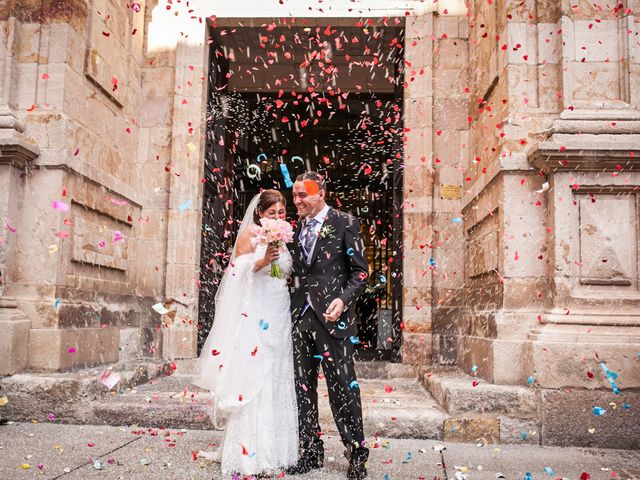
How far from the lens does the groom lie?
3.71 meters

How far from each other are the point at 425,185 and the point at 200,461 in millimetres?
4288

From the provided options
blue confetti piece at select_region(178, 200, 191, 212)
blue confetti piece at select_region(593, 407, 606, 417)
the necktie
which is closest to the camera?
the necktie

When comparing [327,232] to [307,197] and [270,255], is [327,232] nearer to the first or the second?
[307,197]

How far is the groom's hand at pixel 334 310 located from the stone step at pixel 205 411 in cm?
148

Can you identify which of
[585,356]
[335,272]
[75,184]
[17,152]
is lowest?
[585,356]

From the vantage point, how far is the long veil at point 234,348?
382 cm

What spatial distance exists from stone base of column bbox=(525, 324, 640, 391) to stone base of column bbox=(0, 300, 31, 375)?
4217 millimetres

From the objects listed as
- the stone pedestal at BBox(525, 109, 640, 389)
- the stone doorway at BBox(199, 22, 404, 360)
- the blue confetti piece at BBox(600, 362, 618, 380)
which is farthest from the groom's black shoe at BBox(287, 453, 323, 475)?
the stone doorway at BBox(199, 22, 404, 360)

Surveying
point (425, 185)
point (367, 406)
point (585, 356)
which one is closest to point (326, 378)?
point (367, 406)

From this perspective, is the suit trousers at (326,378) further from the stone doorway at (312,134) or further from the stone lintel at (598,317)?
the stone doorway at (312,134)

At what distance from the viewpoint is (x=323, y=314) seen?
12.4ft

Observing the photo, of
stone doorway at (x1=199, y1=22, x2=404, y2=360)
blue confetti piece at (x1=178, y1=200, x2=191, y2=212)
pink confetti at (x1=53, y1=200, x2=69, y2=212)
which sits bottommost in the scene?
pink confetti at (x1=53, y1=200, x2=69, y2=212)

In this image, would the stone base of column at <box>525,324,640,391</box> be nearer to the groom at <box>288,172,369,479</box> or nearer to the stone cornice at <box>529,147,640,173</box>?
the stone cornice at <box>529,147,640,173</box>

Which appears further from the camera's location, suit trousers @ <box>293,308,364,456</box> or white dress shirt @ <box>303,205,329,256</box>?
white dress shirt @ <box>303,205,329,256</box>
